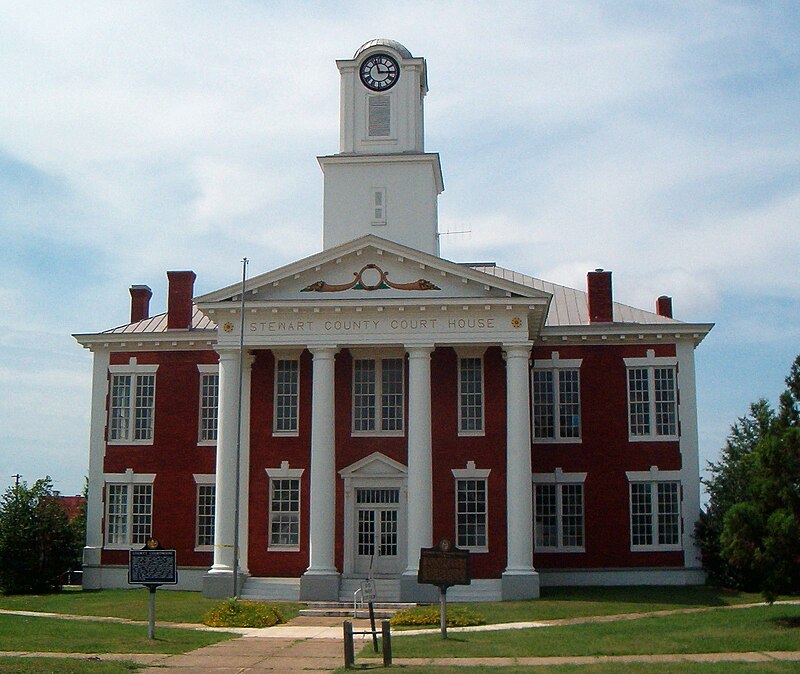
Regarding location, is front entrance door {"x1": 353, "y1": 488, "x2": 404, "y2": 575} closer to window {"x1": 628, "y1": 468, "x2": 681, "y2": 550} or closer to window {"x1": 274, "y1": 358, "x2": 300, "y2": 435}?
window {"x1": 274, "y1": 358, "x2": 300, "y2": 435}

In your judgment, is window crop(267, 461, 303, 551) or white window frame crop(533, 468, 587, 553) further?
white window frame crop(533, 468, 587, 553)

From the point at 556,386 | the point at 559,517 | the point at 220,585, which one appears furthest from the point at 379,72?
the point at 220,585

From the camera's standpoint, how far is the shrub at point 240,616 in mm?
28312

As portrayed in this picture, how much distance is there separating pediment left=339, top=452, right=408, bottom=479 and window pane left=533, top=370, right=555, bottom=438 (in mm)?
6143

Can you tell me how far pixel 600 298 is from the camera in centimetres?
4138

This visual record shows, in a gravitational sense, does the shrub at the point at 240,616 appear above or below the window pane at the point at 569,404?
below

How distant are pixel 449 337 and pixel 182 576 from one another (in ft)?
45.6

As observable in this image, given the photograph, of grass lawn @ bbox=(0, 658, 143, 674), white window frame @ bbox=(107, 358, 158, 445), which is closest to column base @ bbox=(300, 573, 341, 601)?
white window frame @ bbox=(107, 358, 158, 445)

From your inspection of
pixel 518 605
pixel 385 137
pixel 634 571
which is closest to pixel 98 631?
pixel 518 605

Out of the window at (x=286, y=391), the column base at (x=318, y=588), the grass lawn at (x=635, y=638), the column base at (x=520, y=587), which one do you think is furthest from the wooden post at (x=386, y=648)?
the window at (x=286, y=391)

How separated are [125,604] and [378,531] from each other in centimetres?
877

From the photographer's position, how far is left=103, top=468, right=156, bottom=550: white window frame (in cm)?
4069

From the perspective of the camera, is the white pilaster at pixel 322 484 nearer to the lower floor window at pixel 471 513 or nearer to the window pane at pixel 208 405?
the lower floor window at pixel 471 513

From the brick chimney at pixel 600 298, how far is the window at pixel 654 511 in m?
6.15
